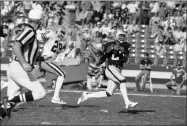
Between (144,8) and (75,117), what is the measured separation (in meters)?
13.3

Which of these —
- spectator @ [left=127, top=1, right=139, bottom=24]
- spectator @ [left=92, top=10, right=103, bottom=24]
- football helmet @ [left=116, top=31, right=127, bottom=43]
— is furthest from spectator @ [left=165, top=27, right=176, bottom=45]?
football helmet @ [left=116, top=31, right=127, bottom=43]

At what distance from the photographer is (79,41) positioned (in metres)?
20.9

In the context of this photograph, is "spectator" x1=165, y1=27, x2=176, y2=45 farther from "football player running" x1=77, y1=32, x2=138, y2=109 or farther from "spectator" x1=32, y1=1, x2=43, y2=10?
"football player running" x1=77, y1=32, x2=138, y2=109

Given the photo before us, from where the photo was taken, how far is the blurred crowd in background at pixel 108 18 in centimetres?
2266

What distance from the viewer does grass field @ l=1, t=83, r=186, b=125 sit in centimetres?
1076

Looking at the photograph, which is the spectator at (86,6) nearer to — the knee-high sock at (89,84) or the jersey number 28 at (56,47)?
the knee-high sock at (89,84)

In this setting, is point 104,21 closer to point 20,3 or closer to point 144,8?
point 144,8

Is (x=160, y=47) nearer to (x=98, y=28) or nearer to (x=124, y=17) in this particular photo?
(x=124, y=17)

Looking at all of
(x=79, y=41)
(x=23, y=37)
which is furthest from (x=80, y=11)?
(x=23, y=37)

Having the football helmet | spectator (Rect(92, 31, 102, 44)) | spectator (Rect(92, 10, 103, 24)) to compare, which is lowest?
spectator (Rect(92, 31, 102, 44))

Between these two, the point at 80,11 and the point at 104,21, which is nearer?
the point at 104,21

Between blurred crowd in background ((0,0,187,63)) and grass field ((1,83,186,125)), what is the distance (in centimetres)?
710

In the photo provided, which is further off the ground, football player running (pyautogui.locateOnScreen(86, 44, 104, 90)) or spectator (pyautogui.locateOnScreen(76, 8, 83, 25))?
spectator (pyautogui.locateOnScreen(76, 8, 83, 25))

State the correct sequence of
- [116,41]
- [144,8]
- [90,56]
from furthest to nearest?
[144,8], [90,56], [116,41]
